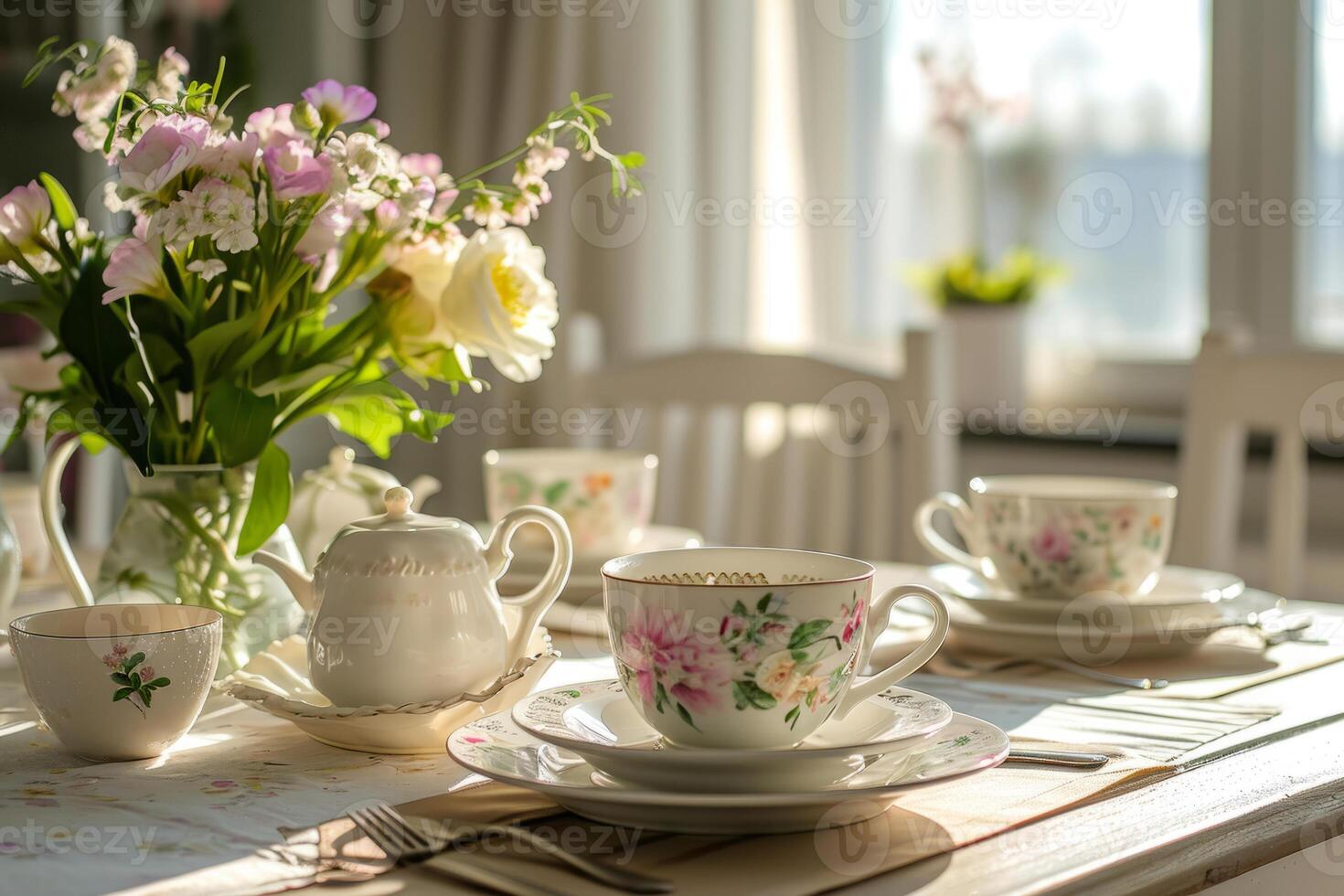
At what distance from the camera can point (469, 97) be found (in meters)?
2.94

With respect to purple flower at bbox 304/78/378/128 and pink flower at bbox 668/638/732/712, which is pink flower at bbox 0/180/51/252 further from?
pink flower at bbox 668/638/732/712

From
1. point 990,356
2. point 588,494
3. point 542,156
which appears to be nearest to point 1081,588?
point 588,494

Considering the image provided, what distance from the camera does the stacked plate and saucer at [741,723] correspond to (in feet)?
1.97

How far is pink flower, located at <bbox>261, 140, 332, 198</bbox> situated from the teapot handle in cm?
21

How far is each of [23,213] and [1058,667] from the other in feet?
2.32

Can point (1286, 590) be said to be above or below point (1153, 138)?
below

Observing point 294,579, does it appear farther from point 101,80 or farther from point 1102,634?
point 1102,634

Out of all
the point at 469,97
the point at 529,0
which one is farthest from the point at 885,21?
the point at 469,97

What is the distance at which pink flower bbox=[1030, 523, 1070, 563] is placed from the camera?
3.39 ft

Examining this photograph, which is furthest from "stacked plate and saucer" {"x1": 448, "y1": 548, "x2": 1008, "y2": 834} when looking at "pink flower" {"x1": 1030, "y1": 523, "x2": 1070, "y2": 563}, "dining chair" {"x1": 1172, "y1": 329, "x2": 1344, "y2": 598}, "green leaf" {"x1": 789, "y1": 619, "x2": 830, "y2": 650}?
"dining chair" {"x1": 1172, "y1": 329, "x2": 1344, "y2": 598}

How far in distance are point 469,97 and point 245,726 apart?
2.31m

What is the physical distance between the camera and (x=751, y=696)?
64 cm

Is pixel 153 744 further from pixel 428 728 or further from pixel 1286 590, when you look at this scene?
pixel 1286 590

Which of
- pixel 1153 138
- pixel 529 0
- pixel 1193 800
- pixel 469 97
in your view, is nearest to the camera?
pixel 1193 800
